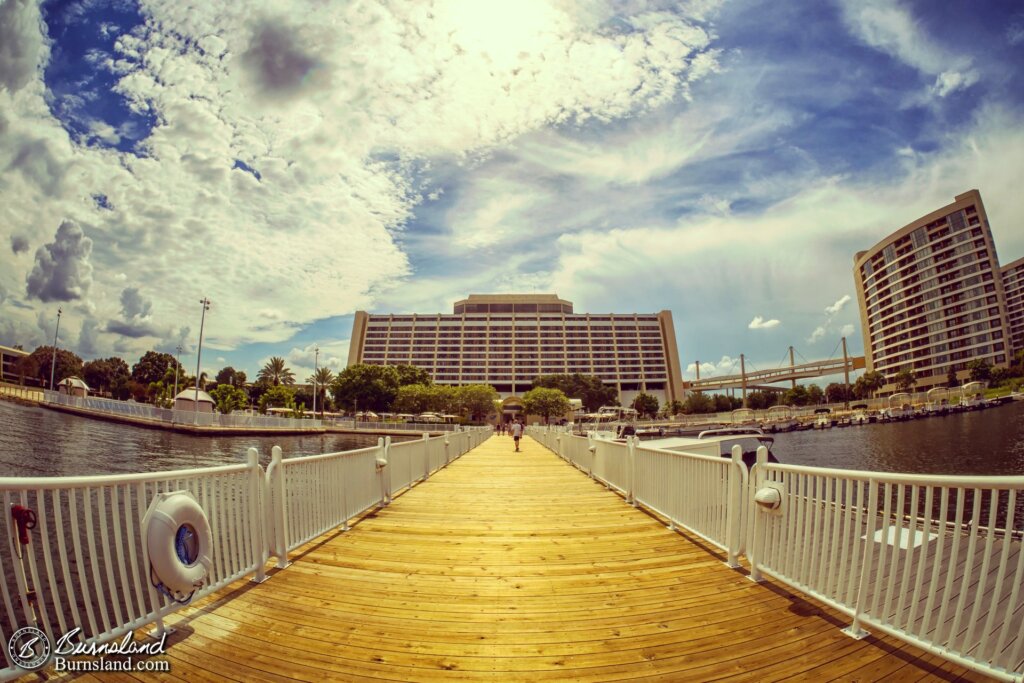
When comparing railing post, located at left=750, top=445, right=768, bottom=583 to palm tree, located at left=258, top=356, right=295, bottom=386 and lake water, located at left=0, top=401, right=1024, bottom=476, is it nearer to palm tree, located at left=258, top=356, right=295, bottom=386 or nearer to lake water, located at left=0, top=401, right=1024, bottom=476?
lake water, located at left=0, top=401, right=1024, bottom=476

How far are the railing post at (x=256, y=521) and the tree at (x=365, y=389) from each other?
202 feet

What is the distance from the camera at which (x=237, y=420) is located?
1538 inches

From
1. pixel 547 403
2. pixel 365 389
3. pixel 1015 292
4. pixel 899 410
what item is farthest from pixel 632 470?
pixel 1015 292

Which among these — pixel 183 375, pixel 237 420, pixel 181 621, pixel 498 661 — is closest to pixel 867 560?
pixel 498 661

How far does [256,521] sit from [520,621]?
2790mm

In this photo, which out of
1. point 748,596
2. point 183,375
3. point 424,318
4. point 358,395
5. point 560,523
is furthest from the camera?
point 424,318

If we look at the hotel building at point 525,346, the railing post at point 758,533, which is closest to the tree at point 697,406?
the hotel building at point 525,346

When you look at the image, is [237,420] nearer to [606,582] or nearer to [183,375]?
[606,582]

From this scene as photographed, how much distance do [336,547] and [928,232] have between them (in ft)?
417

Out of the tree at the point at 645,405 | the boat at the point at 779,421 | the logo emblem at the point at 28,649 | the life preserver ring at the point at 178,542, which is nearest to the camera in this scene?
the logo emblem at the point at 28,649

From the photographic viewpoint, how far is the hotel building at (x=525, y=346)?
120 m

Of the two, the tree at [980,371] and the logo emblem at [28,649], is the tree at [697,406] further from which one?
the logo emblem at [28,649]

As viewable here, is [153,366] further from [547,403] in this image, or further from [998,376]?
[998,376]

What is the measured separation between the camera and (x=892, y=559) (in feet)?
10.5
